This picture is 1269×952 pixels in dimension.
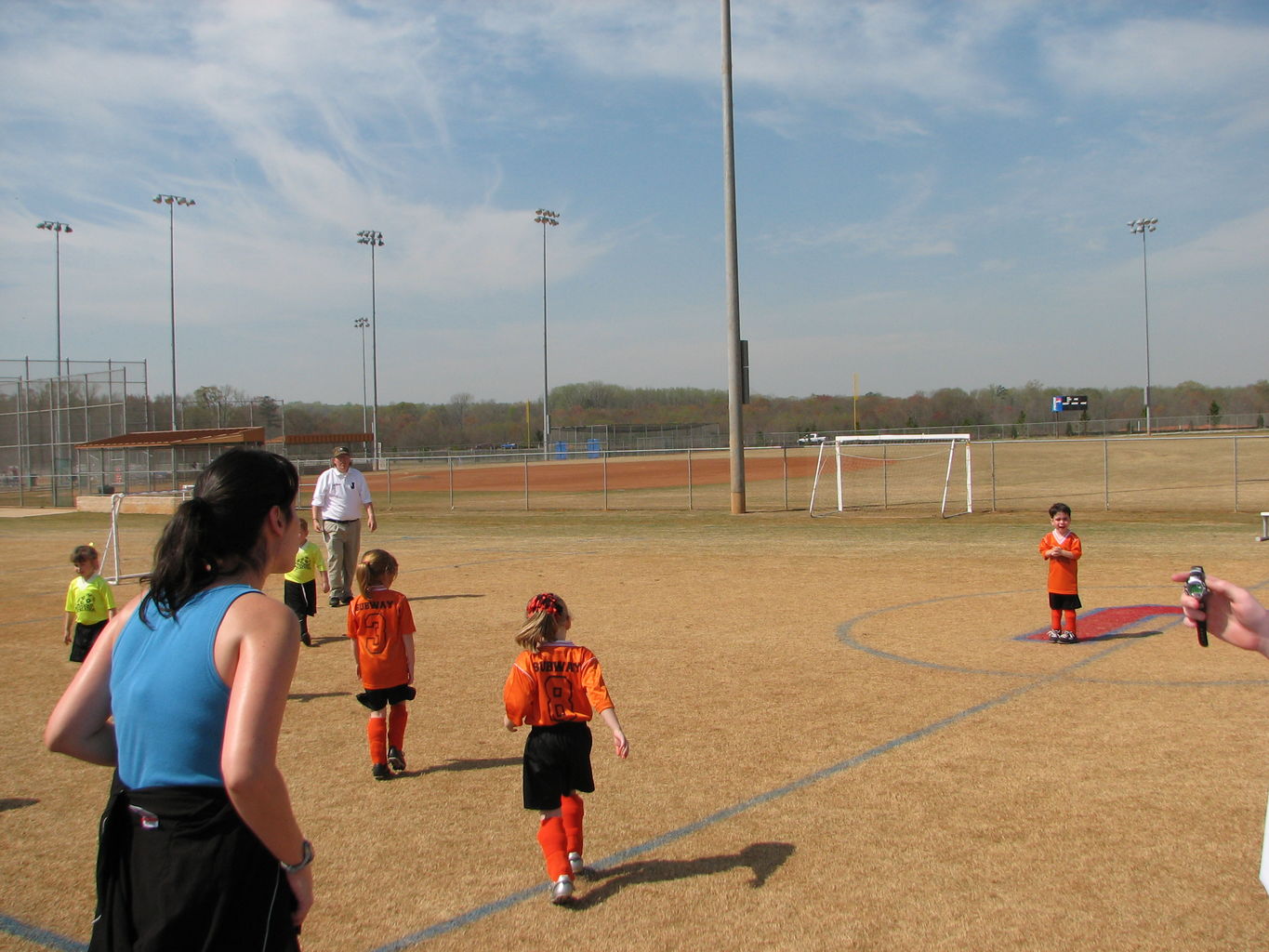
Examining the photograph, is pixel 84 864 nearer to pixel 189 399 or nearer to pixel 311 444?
pixel 311 444

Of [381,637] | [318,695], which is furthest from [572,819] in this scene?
[318,695]

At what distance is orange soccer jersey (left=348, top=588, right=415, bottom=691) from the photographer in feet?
19.4

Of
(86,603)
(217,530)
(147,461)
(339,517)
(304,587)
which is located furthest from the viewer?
(147,461)

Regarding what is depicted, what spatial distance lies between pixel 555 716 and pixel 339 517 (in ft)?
27.3

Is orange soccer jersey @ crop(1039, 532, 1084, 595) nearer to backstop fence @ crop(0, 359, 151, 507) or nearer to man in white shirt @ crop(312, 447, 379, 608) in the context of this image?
man in white shirt @ crop(312, 447, 379, 608)

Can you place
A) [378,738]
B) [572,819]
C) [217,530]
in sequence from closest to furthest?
1. [217,530]
2. [572,819]
3. [378,738]

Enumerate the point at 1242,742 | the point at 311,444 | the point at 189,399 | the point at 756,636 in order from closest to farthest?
the point at 1242,742, the point at 756,636, the point at 311,444, the point at 189,399

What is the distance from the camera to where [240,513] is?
7.84ft

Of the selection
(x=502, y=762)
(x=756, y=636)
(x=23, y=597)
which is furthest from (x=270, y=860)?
(x=23, y=597)

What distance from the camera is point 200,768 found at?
7.18ft

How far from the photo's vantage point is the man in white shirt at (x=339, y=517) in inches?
481

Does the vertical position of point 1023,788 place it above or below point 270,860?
below

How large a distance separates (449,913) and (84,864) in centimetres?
190

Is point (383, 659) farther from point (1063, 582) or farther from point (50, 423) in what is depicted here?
point (50, 423)
